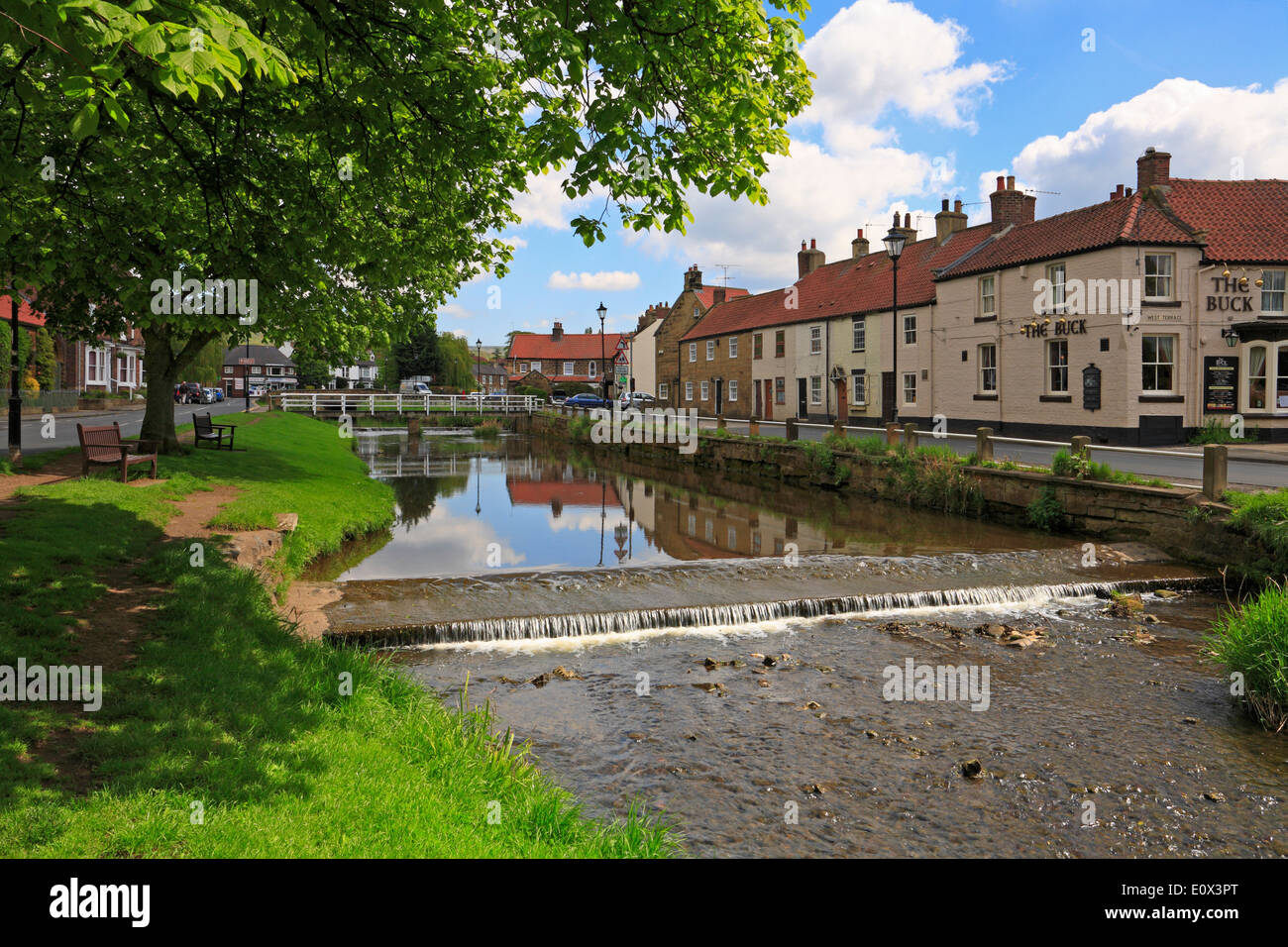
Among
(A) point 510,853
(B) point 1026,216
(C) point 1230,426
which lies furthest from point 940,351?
(A) point 510,853

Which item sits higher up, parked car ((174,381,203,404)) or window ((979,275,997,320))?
window ((979,275,997,320))

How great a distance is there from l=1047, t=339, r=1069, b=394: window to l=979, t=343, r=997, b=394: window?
280 centimetres

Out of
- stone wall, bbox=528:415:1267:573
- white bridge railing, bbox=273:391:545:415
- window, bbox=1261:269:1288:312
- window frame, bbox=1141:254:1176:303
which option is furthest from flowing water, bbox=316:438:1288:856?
white bridge railing, bbox=273:391:545:415

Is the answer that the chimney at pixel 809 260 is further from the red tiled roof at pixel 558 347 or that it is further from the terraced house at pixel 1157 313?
the red tiled roof at pixel 558 347

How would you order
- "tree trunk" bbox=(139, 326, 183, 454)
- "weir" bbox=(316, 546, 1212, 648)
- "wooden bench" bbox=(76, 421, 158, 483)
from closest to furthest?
"weir" bbox=(316, 546, 1212, 648) → "wooden bench" bbox=(76, 421, 158, 483) → "tree trunk" bbox=(139, 326, 183, 454)

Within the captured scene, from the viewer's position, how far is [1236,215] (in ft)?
91.2

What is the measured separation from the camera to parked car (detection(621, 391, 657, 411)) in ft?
196

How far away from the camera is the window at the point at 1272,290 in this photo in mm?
26359

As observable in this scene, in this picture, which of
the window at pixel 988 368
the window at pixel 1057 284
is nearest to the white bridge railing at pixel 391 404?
the window at pixel 988 368

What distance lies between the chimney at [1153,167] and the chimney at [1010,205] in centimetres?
660

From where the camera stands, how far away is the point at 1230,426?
25766 mm

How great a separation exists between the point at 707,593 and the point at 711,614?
3.34ft

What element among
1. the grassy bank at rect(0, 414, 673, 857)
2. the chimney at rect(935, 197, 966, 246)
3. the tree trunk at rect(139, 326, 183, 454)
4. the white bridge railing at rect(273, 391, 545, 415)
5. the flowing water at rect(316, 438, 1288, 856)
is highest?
the chimney at rect(935, 197, 966, 246)

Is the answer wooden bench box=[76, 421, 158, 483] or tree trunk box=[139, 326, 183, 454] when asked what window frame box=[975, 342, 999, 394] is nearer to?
tree trunk box=[139, 326, 183, 454]
